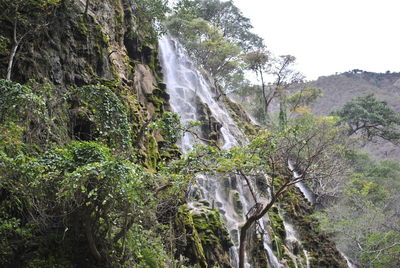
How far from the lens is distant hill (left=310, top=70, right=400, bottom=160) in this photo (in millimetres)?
55059

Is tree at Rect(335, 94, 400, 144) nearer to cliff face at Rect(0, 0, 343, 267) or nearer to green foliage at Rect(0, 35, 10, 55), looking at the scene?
cliff face at Rect(0, 0, 343, 267)

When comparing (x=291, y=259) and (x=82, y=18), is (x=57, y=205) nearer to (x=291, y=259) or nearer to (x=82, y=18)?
(x=82, y=18)

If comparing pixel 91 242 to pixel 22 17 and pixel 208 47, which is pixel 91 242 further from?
pixel 208 47

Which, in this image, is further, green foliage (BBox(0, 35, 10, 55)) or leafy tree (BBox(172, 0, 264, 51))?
leafy tree (BBox(172, 0, 264, 51))

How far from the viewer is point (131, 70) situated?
11.8m

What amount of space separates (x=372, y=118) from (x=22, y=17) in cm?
3123

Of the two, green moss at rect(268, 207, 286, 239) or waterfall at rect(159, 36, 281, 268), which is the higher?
waterfall at rect(159, 36, 281, 268)

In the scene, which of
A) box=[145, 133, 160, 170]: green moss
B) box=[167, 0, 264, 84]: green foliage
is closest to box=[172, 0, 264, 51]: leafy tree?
box=[167, 0, 264, 84]: green foliage

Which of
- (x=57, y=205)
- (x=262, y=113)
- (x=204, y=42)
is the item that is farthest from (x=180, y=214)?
(x=262, y=113)

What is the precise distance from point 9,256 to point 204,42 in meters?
Answer: 20.8

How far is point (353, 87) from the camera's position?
189ft

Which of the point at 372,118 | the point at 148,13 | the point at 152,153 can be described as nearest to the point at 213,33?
the point at 148,13

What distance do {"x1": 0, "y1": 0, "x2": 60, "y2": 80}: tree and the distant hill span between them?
49495mm

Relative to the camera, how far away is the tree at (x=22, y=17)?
6727mm
